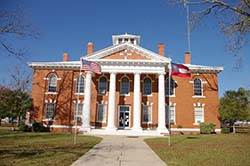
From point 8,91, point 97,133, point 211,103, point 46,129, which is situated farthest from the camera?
point 8,91

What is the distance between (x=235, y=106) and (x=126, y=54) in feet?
48.4

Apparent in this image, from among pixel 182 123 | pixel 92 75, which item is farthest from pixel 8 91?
pixel 182 123

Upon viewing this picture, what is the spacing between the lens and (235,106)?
3009 centimetres

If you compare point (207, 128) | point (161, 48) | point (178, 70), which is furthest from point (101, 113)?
point (178, 70)

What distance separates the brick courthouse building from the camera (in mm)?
29234

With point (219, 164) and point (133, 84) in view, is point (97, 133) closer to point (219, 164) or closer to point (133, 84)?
point (133, 84)

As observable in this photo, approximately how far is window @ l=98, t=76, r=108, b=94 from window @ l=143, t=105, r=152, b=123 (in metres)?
5.37

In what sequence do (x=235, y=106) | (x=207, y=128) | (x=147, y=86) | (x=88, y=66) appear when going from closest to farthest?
1. (x=88, y=66)
2. (x=207, y=128)
3. (x=235, y=106)
4. (x=147, y=86)

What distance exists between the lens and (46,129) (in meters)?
28.8

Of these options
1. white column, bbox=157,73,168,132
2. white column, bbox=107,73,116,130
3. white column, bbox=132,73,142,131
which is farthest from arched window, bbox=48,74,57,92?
white column, bbox=157,73,168,132

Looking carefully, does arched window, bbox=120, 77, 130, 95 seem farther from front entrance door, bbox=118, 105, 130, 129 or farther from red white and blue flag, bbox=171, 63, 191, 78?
red white and blue flag, bbox=171, 63, 191, 78

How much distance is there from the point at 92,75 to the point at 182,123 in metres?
12.4

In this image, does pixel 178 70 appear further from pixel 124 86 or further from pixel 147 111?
pixel 124 86

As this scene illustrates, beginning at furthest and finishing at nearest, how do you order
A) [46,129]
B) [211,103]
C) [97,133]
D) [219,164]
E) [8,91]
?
[8,91] → [211,103] → [46,129] → [97,133] → [219,164]
